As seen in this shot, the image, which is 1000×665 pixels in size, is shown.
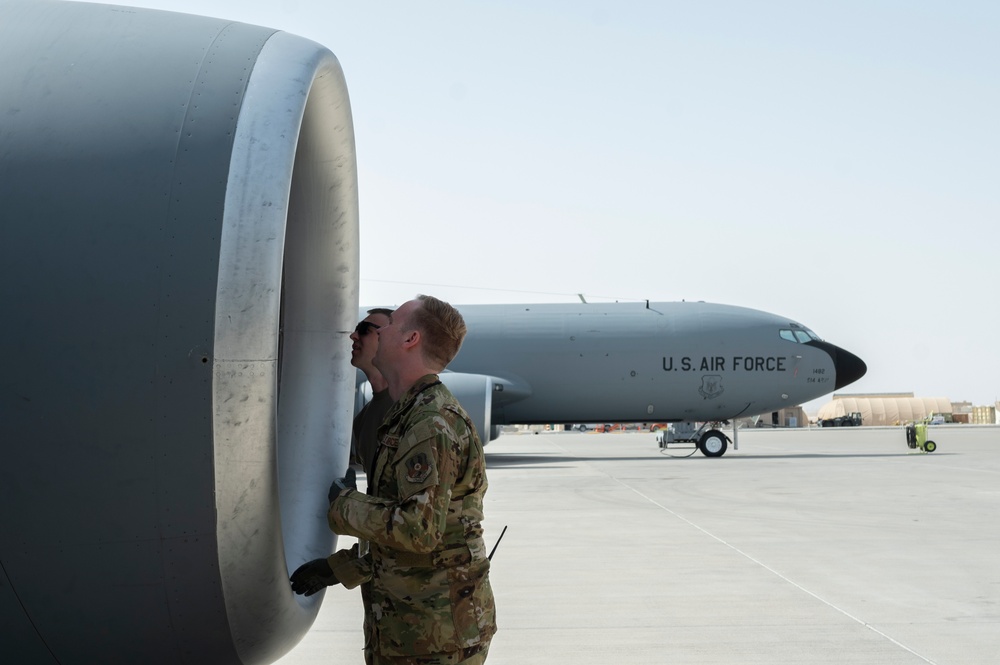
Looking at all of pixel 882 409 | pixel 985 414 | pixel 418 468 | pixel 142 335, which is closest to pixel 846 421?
pixel 882 409

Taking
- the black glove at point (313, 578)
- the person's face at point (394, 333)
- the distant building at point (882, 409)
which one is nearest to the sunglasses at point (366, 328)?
the person's face at point (394, 333)

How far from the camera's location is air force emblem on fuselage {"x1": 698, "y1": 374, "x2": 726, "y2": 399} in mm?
24047

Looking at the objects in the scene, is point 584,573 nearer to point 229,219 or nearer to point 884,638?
point 884,638

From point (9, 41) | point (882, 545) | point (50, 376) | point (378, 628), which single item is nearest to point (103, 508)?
point (50, 376)

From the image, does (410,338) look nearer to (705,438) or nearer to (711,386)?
(711,386)

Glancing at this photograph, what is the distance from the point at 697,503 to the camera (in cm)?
1338

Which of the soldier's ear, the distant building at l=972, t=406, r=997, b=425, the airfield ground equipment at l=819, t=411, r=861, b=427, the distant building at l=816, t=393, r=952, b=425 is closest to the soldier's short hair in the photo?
the soldier's ear

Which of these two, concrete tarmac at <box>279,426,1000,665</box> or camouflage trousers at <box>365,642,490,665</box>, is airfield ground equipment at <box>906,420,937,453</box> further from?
camouflage trousers at <box>365,642,490,665</box>

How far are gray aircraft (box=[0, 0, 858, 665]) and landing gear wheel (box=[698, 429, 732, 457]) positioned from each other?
75.5 feet

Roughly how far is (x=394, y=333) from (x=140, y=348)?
0.73m

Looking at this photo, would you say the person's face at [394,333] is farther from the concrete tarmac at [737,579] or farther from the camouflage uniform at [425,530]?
the concrete tarmac at [737,579]

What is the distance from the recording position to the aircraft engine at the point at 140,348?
293 cm

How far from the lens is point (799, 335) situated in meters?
24.8

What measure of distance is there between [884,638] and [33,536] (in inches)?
180
